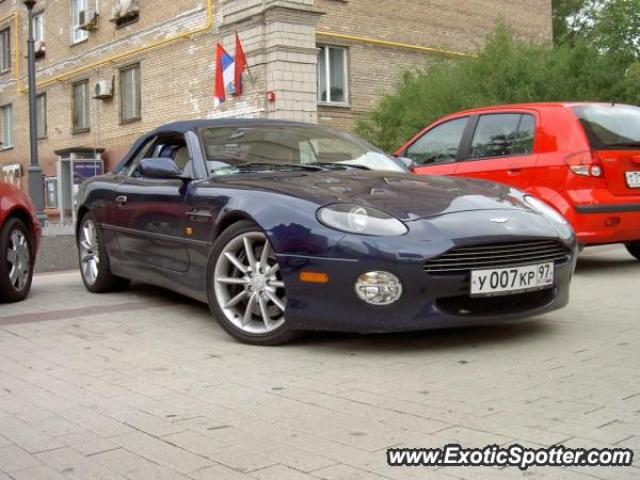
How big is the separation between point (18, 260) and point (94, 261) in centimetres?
59

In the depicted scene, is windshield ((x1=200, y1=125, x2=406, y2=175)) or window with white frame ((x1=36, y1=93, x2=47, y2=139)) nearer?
windshield ((x1=200, y1=125, x2=406, y2=175))

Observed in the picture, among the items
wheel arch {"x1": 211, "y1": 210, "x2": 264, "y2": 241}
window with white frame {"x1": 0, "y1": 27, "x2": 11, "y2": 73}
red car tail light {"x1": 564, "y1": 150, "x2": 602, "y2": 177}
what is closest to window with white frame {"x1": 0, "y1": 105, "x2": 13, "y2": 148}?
window with white frame {"x1": 0, "y1": 27, "x2": 11, "y2": 73}

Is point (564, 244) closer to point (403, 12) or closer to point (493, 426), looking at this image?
point (493, 426)

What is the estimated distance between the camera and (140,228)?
5633mm

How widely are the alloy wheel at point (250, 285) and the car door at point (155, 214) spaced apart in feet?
1.76

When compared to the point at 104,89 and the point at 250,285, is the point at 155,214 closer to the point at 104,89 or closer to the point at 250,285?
the point at 250,285

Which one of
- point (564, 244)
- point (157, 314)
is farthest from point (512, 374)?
point (157, 314)

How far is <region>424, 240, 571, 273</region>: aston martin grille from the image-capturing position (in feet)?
13.1

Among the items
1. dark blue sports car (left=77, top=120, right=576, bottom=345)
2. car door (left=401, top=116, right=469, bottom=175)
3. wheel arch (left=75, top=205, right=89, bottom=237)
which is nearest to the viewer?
dark blue sports car (left=77, top=120, right=576, bottom=345)

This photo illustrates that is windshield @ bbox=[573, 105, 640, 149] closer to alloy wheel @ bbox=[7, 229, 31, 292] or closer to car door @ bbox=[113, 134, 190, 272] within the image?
car door @ bbox=[113, 134, 190, 272]

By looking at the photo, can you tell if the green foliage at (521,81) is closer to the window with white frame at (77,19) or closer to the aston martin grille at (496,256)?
the aston martin grille at (496,256)

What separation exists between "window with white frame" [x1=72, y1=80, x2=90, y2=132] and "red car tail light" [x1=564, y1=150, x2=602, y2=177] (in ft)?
65.5

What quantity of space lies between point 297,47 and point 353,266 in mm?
13641

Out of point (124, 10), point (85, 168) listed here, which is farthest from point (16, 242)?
point (85, 168)
